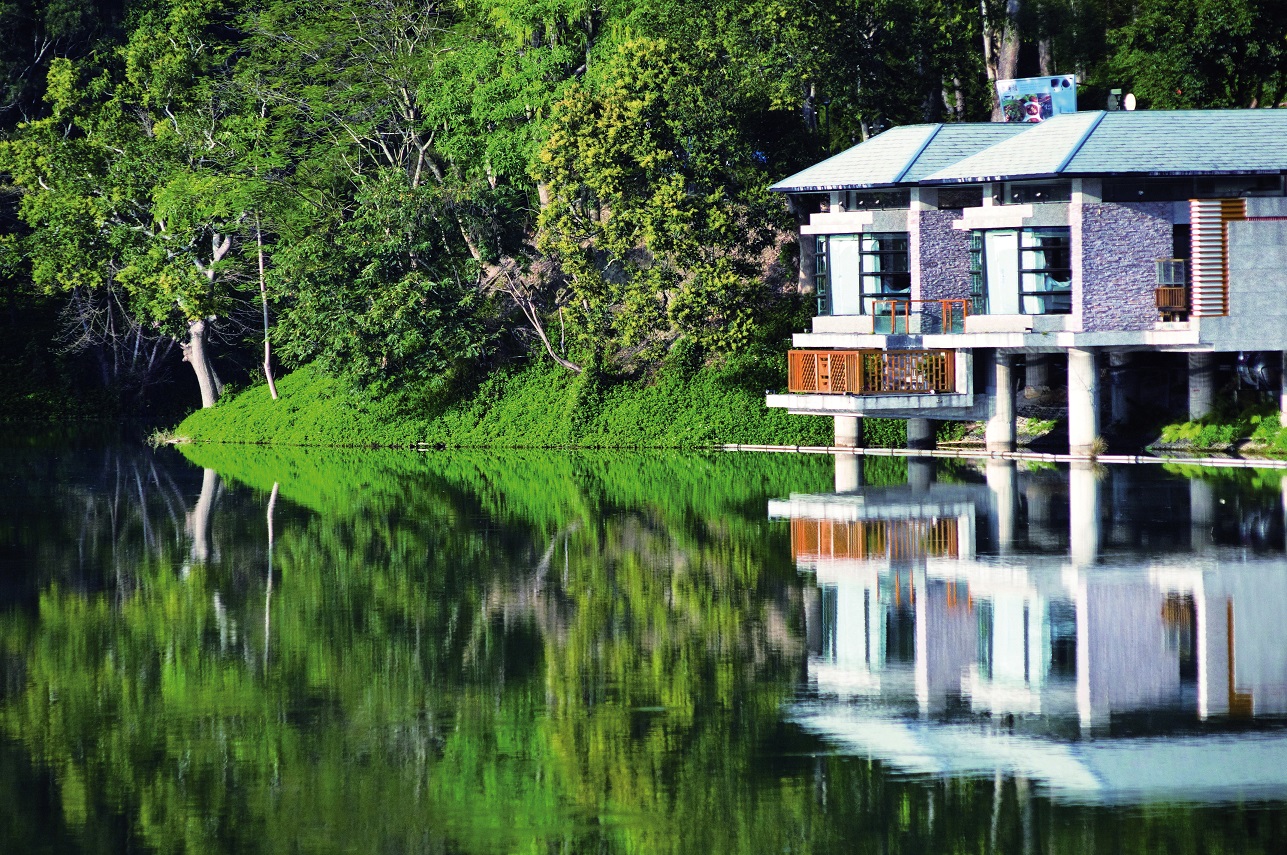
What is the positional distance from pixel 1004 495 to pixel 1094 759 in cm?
1533

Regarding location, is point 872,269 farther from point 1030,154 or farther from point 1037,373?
point 1037,373

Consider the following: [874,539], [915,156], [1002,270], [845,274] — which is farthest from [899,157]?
[874,539]

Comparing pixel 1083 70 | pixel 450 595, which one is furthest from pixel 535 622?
pixel 1083 70

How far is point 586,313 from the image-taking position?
41.6 m

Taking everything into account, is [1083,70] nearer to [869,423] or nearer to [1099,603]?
[869,423]

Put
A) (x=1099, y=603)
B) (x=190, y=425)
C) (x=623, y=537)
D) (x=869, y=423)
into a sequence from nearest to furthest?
(x=1099, y=603) < (x=623, y=537) < (x=869, y=423) < (x=190, y=425)

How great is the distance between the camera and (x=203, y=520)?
28.7m

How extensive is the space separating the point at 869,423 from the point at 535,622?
21633mm

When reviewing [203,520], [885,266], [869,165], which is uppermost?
[869,165]

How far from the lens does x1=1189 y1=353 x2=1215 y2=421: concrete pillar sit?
3353 cm

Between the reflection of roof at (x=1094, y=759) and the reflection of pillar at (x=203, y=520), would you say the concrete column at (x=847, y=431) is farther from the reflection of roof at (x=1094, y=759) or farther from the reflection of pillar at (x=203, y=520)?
the reflection of roof at (x=1094, y=759)

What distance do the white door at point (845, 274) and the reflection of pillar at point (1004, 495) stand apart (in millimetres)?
4799

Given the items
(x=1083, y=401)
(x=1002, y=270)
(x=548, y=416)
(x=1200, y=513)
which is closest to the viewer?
(x=1200, y=513)

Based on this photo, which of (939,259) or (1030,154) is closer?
(1030,154)
